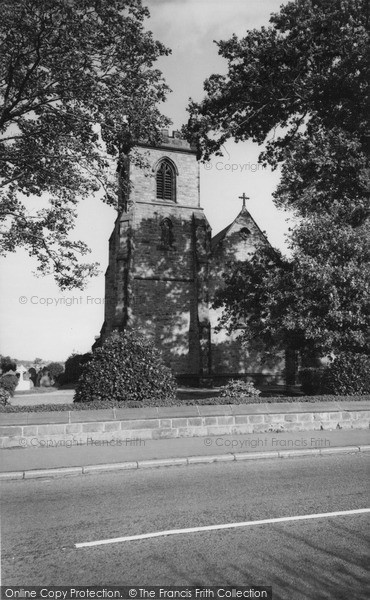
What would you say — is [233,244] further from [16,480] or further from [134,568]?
[134,568]

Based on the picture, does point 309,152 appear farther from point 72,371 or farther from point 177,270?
point 72,371

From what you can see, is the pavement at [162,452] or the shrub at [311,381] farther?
the shrub at [311,381]

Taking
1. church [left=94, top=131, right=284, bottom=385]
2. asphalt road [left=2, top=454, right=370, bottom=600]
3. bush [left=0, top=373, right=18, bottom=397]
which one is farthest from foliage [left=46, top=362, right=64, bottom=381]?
asphalt road [left=2, top=454, right=370, bottom=600]

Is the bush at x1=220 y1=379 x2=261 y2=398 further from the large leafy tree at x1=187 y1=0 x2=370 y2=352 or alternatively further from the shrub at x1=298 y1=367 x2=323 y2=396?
the shrub at x1=298 y1=367 x2=323 y2=396

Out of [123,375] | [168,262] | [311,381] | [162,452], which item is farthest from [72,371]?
[162,452]

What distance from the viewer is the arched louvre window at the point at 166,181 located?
1196 inches

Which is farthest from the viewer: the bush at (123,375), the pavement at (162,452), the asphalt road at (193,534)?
the bush at (123,375)

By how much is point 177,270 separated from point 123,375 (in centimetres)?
1764

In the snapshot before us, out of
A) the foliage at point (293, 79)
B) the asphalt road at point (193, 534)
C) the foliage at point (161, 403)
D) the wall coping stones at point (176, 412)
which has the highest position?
the foliage at point (293, 79)

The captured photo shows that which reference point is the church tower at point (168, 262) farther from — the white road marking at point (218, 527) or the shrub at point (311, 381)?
the white road marking at point (218, 527)

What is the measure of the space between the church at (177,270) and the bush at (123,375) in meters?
14.4

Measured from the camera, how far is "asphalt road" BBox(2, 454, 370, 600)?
432cm

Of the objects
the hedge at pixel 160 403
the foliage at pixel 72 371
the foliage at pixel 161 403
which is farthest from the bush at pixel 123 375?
the foliage at pixel 72 371

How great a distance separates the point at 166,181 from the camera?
30547mm
